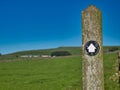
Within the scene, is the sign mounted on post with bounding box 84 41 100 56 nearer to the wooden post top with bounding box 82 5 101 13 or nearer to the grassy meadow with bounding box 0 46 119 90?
the wooden post top with bounding box 82 5 101 13

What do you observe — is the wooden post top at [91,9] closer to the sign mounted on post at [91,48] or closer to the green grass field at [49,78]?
the sign mounted on post at [91,48]

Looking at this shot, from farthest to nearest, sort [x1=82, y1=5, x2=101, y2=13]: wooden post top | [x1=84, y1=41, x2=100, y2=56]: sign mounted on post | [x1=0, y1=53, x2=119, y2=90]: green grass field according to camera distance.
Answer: [x1=0, y1=53, x2=119, y2=90]: green grass field < [x1=82, y1=5, x2=101, y2=13]: wooden post top < [x1=84, y1=41, x2=100, y2=56]: sign mounted on post

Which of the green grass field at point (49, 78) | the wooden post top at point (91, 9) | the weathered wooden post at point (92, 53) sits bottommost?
the green grass field at point (49, 78)

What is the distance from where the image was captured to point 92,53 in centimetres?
834

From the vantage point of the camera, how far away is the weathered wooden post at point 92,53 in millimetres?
8352

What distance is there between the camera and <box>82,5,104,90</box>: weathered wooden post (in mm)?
8352

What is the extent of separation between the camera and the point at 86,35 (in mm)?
8461

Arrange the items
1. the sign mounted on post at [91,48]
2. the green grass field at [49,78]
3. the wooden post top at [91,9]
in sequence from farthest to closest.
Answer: the green grass field at [49,78]
the wooden post top at [91,9]
the sign mounted on post at [91,48]

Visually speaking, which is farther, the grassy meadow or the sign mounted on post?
the grassy meadow

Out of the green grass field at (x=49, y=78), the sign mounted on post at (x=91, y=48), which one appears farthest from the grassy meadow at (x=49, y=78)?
the sign mounted on post at (x=91, y=48)

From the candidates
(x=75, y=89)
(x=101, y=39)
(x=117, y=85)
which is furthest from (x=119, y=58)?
(x=101, y=39)

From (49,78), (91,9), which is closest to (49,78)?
(49,78)

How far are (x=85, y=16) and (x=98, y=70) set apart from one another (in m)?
1.24

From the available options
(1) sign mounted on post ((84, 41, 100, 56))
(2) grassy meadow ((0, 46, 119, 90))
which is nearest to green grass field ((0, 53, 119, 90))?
(2) grassy meadow ((0, 46, 119, 90))
